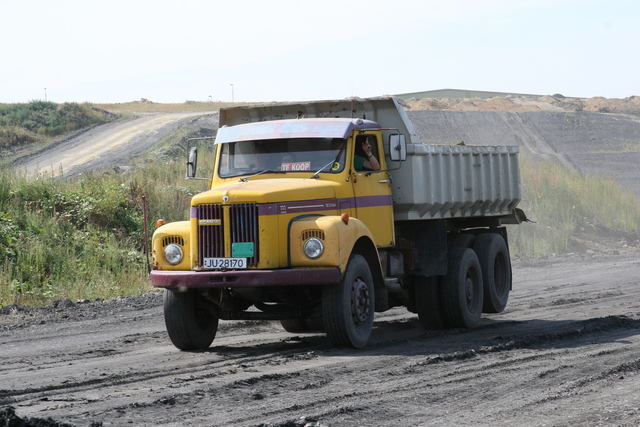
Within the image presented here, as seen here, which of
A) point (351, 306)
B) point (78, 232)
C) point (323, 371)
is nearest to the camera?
point (323, 371)

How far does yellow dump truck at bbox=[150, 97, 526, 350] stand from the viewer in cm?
916

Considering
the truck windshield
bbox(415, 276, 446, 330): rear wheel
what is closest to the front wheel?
the truck windshield

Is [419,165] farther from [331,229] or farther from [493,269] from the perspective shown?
[493,269]

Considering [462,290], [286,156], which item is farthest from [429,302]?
[286,156]

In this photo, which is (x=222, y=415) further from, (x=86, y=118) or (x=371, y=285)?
(x=86, y=118)

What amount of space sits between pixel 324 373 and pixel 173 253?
2451 mm

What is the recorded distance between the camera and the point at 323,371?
814 centimetres

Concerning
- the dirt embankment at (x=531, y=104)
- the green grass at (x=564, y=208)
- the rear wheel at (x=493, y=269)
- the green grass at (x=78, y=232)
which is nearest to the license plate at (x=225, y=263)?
the rear wheel at (x=493, y=269)

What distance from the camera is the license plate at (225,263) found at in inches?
359

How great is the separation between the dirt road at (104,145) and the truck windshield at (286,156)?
18873mm

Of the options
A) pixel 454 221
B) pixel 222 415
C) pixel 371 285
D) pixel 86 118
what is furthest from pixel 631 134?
pixel 222 415

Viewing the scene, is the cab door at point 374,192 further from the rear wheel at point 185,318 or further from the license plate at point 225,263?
the rear wheel at point 185,318

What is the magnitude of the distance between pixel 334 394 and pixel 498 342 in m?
3.70

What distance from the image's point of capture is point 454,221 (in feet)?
42.3
